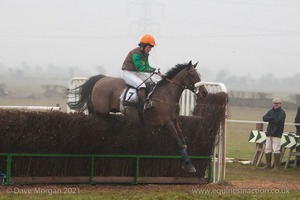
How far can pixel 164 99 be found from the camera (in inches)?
410

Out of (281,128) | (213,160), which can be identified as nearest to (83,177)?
(213,160)

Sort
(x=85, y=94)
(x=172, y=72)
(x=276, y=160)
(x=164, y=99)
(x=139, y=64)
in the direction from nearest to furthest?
(x=164, y=99) < (x=139, y=64) < (x=172, y=72) < (x=85, y=94) < (x=276, y=160)

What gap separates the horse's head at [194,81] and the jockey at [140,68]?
0.66 meters

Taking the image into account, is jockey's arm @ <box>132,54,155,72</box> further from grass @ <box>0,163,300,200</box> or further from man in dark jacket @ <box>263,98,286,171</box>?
man in dark jacket @ <box>263,98,286,171</box>

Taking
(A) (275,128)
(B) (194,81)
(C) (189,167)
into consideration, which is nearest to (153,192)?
(C) (189,167)

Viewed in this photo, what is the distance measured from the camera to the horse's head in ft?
33.0

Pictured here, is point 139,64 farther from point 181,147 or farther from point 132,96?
point 181,147

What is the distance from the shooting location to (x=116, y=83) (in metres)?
11.1

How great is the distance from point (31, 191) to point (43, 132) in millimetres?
1103

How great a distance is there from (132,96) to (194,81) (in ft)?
3.79

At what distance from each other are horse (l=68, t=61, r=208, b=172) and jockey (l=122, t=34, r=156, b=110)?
22cm

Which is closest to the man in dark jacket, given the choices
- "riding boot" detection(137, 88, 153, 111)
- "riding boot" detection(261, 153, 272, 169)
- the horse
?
"riding boot" detection(261, 153, 272, 169)

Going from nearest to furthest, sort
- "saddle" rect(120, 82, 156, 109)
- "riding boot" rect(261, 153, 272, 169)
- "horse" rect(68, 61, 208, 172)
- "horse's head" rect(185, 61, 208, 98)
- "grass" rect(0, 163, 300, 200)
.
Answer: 1. "grass" rect(0, 163, 300, 200)
2. "horse's head" rect(185, 61, 208, 98)
3. "horse" rect(68, 61, 208, 172)
4. "saddle" rect(120, 82, 156, 109)
5. "riding boot" rect(261, 153, 272, 169)

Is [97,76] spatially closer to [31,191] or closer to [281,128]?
[31,191]
